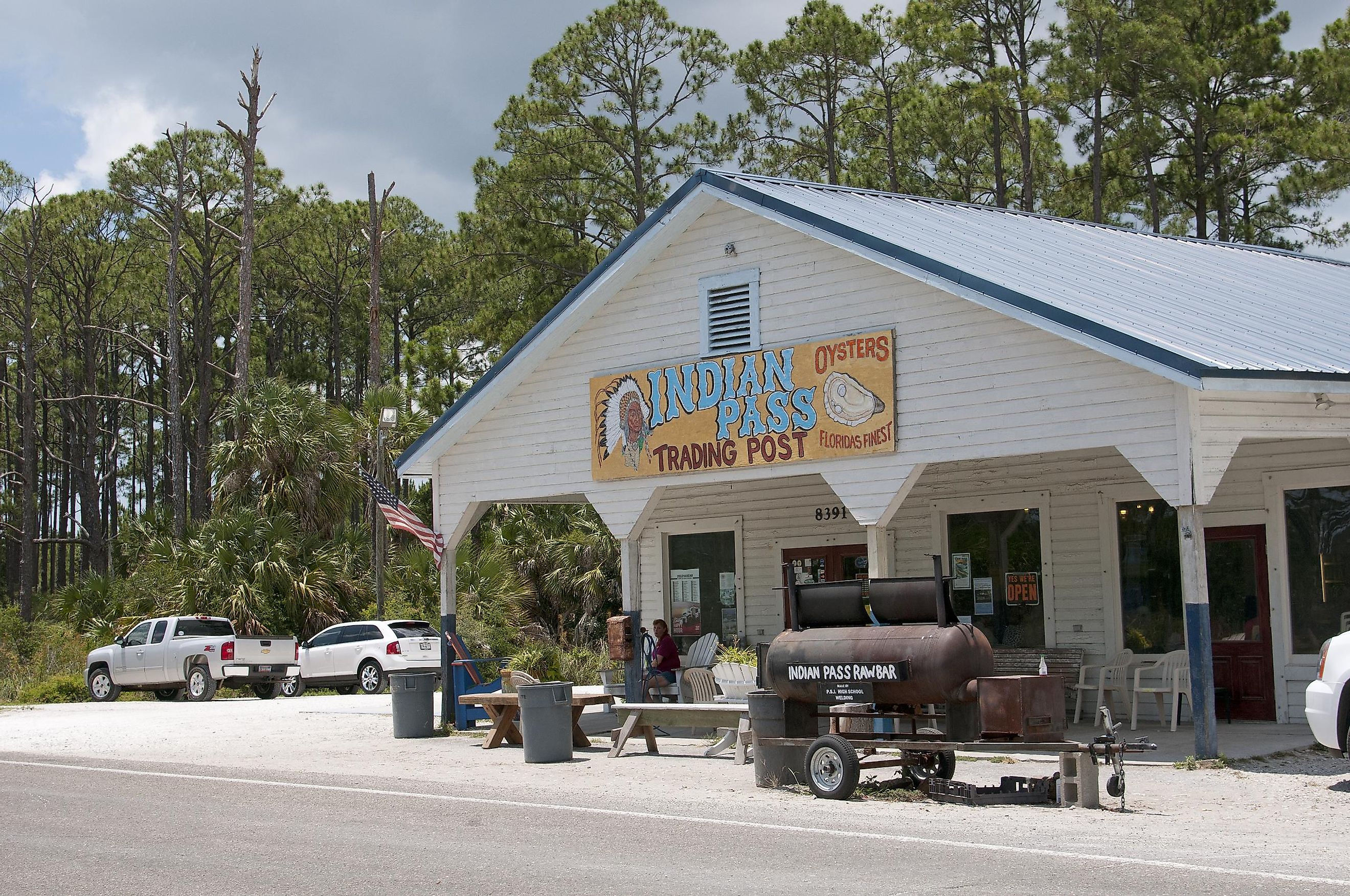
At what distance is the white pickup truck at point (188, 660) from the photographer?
2750 centimetres

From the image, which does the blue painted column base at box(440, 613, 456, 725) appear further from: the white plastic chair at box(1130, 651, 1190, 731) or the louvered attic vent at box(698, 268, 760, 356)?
the white plastic chair at box(1130, 651, 1190, 731)

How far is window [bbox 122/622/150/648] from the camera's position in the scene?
28125mm

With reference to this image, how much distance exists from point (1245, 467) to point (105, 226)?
154 feet

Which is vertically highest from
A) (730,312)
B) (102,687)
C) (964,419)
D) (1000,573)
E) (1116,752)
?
(730,312)

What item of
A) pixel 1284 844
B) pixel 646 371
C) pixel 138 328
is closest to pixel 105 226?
pixel 138 328

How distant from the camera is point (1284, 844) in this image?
907cm

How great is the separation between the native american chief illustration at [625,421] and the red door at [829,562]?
3.10 m

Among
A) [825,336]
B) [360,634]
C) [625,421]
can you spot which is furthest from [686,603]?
[360,634]

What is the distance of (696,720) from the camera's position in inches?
571

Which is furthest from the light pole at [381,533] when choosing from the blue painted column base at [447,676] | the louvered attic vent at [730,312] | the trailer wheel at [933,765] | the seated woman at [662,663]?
the trailer wheel at [933,765]

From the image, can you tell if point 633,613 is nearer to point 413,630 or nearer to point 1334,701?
point 1334,701

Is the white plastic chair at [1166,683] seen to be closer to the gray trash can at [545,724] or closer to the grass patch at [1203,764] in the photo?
the grass patch at [1203,764]

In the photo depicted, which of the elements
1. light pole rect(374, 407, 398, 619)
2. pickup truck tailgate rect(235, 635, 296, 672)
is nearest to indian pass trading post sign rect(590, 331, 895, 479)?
light pole rect(374, 407, 398, 619)

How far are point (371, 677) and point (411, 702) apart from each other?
9.78m
